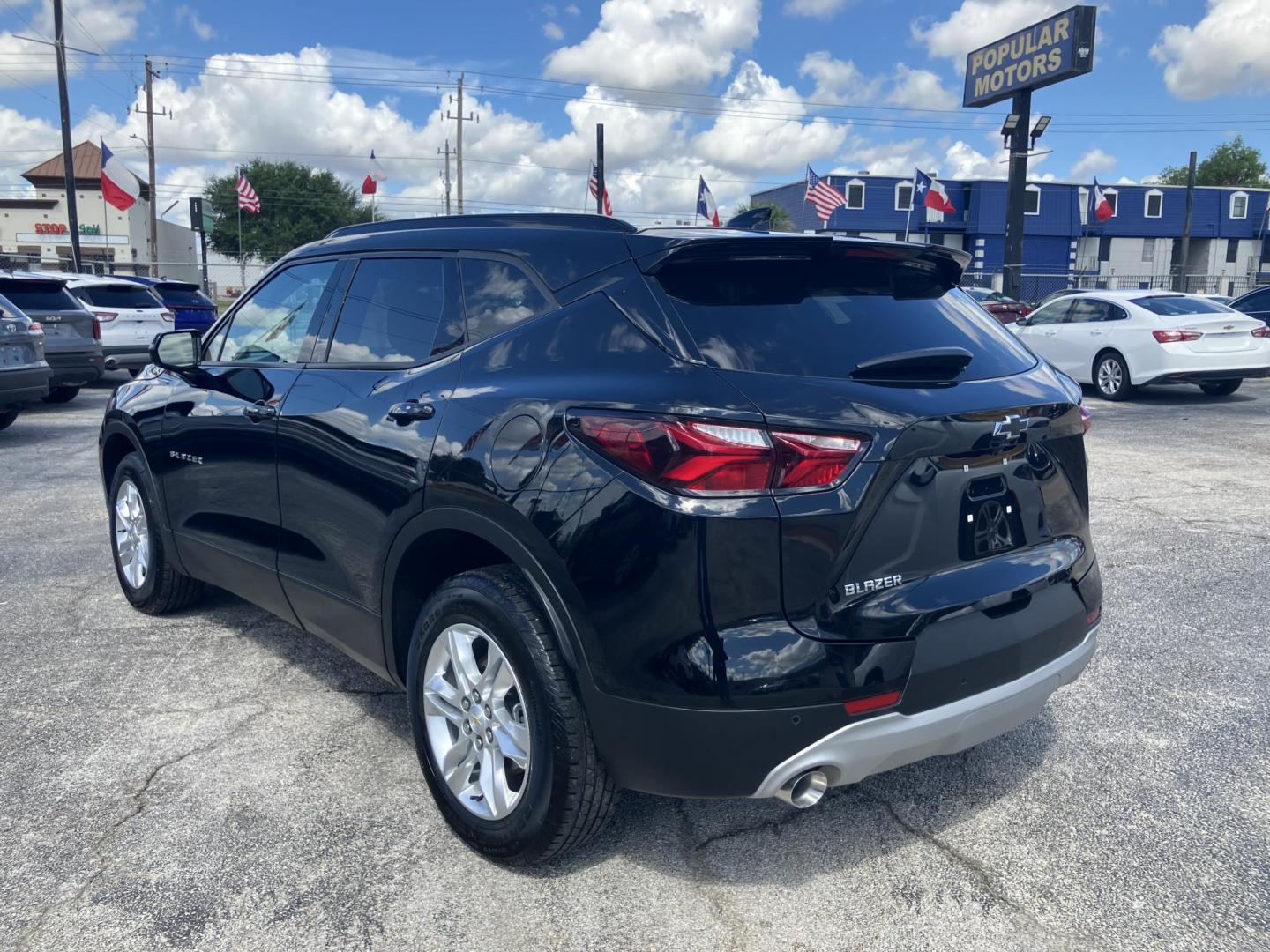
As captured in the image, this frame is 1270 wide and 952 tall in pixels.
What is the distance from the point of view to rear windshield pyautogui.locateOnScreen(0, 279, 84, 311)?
12.9 meters

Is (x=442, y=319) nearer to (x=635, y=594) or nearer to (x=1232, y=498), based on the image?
(x=635, y=594)

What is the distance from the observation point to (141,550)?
5.02 metres

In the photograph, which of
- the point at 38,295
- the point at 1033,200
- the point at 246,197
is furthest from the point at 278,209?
the point at 38,295

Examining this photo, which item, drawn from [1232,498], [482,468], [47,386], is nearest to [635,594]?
[482,468]

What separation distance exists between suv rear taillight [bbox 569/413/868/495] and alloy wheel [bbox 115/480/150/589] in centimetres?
336

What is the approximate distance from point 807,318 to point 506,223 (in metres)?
1.10

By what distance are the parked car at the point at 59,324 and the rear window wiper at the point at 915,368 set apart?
12819mm

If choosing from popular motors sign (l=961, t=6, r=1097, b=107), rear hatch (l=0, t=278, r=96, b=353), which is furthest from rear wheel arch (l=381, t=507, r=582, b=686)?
popular motors sign (l=961, t=6, r=1097, b=107)

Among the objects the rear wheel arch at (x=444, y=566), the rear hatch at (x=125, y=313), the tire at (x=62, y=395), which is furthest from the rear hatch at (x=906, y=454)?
the rear hatch at (x=125, y=313)

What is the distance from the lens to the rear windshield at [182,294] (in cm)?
1862

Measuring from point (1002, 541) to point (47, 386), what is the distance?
11.2m

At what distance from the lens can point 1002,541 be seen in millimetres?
2758

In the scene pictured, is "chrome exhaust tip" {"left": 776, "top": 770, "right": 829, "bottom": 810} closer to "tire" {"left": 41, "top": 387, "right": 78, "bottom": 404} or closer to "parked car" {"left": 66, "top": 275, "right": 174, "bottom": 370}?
"tire" {"left": 41, "top": 387, "right": 78, "bottom": 404}

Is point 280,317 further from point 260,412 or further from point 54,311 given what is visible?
point 54,311
